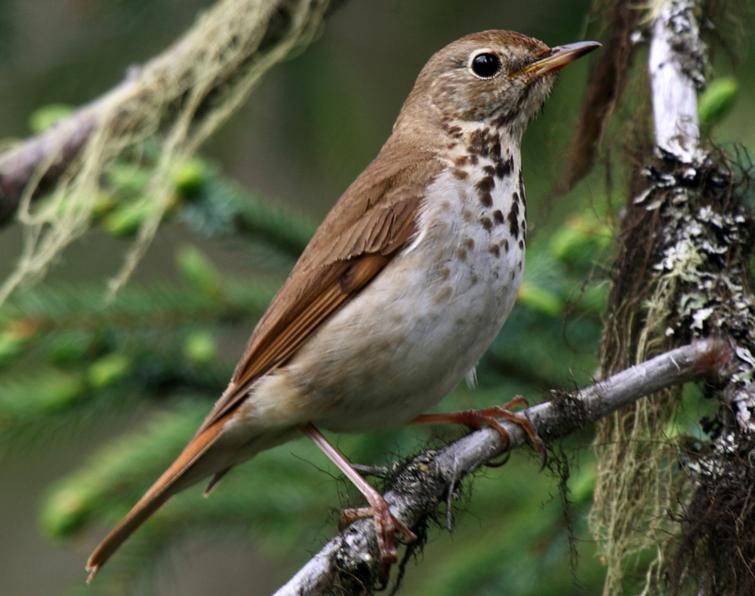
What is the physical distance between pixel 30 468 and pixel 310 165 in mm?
3589

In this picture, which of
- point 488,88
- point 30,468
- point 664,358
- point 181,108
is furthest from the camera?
point 30,468

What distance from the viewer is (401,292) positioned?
377cm

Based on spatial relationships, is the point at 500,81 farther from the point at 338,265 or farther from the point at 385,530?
the point at 385,530

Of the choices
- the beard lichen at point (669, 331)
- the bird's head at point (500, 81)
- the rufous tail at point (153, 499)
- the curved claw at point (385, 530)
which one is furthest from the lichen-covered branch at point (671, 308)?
the rufous tail at point (153, 499)

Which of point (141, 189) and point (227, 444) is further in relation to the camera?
point (141, 189)

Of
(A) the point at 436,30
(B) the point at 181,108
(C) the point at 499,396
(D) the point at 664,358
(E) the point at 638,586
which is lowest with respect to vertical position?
(E) the point at 638,586

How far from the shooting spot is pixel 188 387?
4.66 meters

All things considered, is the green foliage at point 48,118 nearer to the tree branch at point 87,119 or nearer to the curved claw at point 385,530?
the tree branch at point 87,119

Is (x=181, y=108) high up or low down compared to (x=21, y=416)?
up

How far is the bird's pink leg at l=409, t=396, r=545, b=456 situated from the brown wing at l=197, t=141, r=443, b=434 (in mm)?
492

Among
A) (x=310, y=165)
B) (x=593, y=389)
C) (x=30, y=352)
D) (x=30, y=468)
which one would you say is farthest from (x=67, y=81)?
(x=593, y=389)

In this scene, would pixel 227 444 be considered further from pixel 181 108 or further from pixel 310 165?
pixel 310 165

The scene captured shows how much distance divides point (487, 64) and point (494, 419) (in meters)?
1.32

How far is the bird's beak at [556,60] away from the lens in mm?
3991
